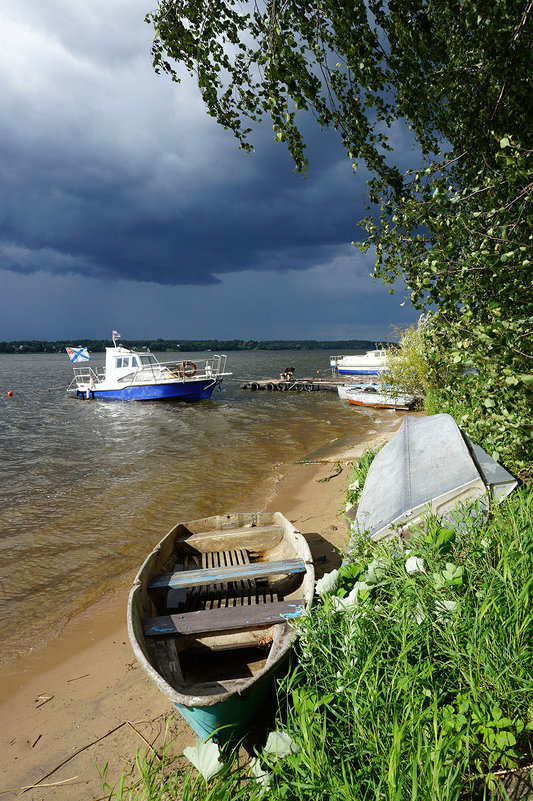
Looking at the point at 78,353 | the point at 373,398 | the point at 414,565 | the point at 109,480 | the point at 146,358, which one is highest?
the point at 78,353

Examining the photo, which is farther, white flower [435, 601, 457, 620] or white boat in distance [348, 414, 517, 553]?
white boat in distance [348, 414, 517, 553]

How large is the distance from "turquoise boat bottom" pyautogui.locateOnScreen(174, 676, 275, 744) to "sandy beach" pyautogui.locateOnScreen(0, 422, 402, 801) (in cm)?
45

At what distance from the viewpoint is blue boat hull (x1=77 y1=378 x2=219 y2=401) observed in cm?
3131

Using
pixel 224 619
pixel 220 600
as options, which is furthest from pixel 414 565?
pixel 220 600

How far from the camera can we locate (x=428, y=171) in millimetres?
4469

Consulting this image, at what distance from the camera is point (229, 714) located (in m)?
3.15

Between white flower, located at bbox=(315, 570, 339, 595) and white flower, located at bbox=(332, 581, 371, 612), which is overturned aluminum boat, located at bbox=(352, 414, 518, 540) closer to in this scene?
white flower, located at bbox=(315, 570, 339, 595)

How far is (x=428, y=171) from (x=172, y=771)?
6.11 m

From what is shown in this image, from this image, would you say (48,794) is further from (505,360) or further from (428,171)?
(428,171)

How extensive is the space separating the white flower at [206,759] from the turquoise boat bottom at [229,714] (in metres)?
0.45

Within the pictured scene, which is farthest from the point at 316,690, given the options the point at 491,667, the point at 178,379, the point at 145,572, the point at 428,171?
the point at 178,379

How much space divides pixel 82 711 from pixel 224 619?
5.75ft

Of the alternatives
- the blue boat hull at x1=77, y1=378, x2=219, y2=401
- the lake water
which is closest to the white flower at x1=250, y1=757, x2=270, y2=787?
the lake water

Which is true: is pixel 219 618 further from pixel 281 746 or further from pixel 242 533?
pixel 242 533
